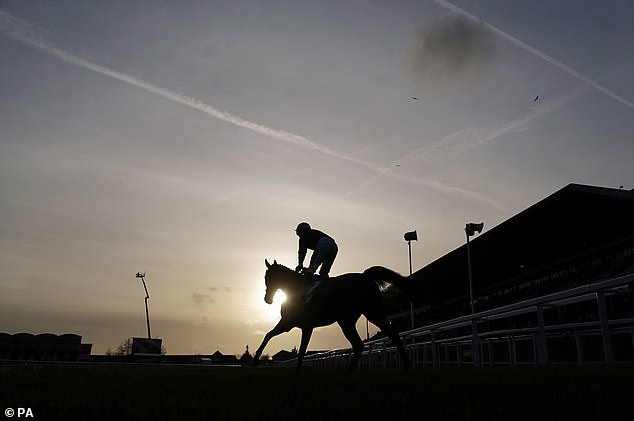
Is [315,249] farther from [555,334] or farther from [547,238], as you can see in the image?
[547,238]

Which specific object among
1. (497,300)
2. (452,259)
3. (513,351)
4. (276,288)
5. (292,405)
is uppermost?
(452,259)

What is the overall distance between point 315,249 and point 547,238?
2682 cm

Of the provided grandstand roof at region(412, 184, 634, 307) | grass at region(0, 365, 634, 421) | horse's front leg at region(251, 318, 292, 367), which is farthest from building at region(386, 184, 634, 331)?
grass at region(0, 365, 634, 421)

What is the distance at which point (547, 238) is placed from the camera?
32.5 meters

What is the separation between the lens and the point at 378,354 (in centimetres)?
1905

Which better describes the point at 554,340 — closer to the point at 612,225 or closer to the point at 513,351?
the point at 513,351

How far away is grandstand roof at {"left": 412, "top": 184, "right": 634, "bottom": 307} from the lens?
2584 centimetres

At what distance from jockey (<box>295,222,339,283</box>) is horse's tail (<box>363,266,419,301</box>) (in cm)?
75

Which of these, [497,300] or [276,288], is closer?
[276,288]

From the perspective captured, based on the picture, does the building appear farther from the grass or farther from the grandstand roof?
the grass

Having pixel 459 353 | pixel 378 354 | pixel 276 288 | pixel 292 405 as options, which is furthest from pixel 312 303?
pixel 378 354

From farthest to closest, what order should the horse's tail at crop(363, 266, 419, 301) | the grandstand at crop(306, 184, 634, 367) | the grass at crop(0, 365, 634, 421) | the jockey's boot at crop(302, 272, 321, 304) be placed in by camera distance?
the grandstand at crop(306, 184, 634, 367) → the horse's tail at crop(363, 266, 419, 301) → the jockey's boot at crop(302, 272, 321, 304) → the grass at crop(0, 365, 634, 421)

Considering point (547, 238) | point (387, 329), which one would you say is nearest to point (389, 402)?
point (387, 329)

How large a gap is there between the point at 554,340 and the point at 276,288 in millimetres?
6982
